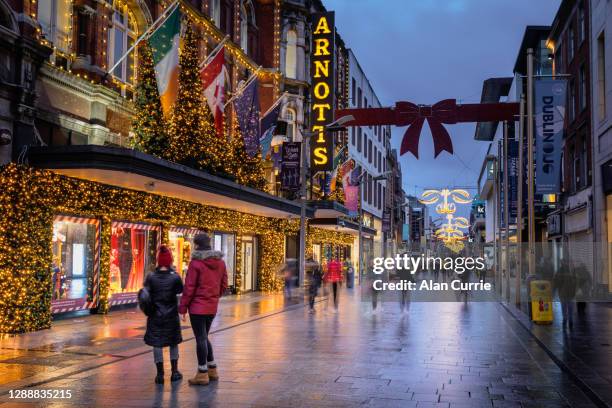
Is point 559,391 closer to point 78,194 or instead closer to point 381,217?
point 78,194

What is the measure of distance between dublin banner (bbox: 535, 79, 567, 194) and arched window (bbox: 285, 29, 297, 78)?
1788cm

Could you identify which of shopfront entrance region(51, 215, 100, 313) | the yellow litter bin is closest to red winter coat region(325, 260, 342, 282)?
the yellow litter bin

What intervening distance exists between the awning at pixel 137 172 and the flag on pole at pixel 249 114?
1.77 metres

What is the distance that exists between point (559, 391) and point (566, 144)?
28178 millimetres

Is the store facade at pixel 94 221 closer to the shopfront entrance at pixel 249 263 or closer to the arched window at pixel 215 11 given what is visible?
the shopfront entrance at pixel 249 263

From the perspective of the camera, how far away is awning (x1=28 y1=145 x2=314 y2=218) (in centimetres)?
1497

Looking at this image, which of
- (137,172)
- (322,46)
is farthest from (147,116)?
(322,46)

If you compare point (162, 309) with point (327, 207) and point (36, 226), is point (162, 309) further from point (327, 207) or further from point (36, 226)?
→ point (327, 207)

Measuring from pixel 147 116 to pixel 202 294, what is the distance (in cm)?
1160

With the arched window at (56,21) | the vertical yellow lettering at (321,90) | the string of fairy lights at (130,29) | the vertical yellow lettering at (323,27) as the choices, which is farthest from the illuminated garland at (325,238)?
the arched window at (56,21)

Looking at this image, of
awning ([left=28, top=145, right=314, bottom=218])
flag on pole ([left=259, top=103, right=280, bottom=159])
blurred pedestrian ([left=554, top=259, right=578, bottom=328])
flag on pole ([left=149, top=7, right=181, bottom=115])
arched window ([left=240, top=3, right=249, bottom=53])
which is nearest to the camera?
awning ([left=28, top=145, right=314, bottom=218])

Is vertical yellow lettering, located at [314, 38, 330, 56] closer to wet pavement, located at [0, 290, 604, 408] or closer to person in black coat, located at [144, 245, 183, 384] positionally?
wet pavement, located at [0, 290, 604, 408]

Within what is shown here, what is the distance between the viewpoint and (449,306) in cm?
2559

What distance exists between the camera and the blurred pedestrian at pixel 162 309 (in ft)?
29.7
